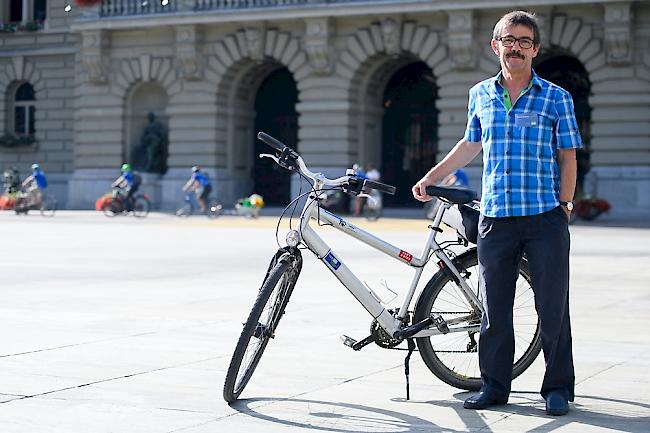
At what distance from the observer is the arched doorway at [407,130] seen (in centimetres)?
4416

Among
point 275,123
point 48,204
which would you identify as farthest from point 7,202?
point 275,123

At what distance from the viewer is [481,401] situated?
7.01m

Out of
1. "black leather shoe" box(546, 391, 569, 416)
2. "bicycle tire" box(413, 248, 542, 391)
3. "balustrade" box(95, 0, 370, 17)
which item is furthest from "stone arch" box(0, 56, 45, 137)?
"black leather shoe" box(546, 391, 569, 416)

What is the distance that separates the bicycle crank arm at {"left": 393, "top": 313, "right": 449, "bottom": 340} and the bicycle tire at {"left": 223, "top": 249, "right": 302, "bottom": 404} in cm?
63

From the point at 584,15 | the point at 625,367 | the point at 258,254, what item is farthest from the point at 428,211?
the point at 625,367

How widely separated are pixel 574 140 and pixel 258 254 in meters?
13.7

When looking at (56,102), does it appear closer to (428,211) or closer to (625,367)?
(428,211)

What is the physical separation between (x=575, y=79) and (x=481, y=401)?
35403 mm

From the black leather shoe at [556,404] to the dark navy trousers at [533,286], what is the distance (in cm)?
6

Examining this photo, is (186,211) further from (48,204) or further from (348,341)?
(348,341)

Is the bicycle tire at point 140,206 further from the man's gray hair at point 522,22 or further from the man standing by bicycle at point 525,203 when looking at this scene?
the man's gray hair at point 522,22

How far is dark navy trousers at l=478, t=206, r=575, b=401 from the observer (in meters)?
6.99

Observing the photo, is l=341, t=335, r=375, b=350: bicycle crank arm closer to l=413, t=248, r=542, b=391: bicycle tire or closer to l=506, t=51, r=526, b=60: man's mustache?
l=413, t=248, r=542, b=391: bicycle tire

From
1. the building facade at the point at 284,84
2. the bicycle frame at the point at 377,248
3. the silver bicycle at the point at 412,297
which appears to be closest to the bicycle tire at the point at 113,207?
the building facade at the point at 284,84
